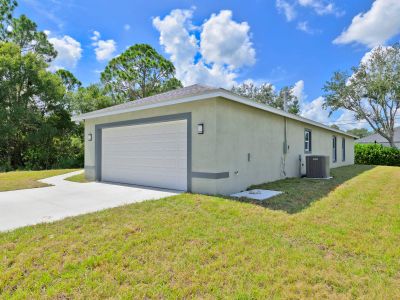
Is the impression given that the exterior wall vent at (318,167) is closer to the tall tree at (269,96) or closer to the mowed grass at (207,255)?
the mowed grass at (207,255)

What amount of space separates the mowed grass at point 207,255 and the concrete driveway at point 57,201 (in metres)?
0.61

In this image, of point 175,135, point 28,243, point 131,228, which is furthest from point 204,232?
point 175,135

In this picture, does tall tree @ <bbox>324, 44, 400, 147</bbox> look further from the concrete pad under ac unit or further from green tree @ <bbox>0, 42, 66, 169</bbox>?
green tree @ <bbox>0, 42, 66, 169</bbox>

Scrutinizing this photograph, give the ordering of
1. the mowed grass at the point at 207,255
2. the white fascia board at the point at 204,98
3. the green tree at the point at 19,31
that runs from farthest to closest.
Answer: the green tree at the point at 19,31
the white fascia board at the point at 204,98
the mowed grass at the point at 207,255

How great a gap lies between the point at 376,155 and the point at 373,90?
349 inches

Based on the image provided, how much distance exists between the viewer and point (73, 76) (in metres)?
24.8

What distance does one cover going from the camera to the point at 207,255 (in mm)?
2998

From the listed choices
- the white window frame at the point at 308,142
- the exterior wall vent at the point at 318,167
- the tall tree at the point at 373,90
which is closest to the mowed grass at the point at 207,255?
the exterior wall vent at the point at 318,167

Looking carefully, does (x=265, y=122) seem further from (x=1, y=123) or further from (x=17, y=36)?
(x=17, y=36)

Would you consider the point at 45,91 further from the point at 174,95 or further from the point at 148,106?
the point at 174,95

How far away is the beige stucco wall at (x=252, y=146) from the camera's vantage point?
6.34 meters

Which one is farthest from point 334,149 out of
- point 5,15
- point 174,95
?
point 5,15

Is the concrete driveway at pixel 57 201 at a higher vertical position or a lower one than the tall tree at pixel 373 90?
lower

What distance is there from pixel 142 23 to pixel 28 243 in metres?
11.0
